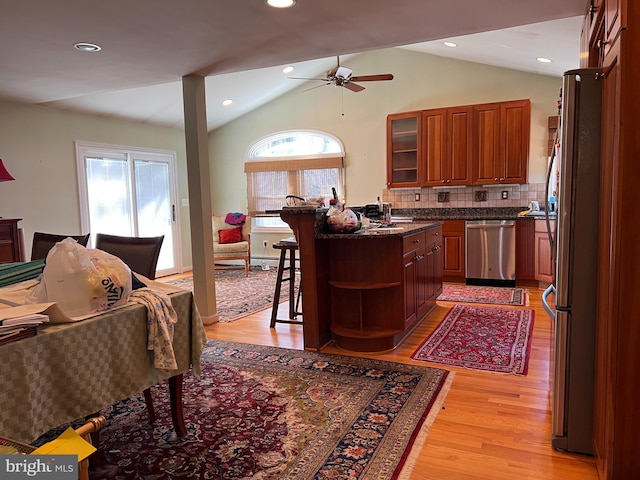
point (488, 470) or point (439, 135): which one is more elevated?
point (439, 135)

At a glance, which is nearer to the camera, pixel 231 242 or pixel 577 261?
pixel 577 261

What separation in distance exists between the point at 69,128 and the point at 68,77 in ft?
6.08

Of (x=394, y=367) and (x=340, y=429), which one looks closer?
(x=340, y=429)

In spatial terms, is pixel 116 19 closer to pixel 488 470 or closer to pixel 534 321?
pixel 488 470

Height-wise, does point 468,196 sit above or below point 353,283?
above

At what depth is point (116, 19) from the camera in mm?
2812

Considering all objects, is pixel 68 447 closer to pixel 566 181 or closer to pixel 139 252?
pixel 139 252

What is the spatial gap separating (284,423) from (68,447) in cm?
158

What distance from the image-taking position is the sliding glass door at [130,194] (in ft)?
19.9

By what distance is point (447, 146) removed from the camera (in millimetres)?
6051

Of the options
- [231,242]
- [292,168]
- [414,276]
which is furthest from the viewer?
[292,168]

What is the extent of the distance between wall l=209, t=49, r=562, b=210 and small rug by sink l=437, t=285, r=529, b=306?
4.60ft

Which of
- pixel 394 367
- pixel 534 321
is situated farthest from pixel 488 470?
pixel 534 321

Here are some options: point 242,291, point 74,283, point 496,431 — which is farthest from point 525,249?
point 74,283
